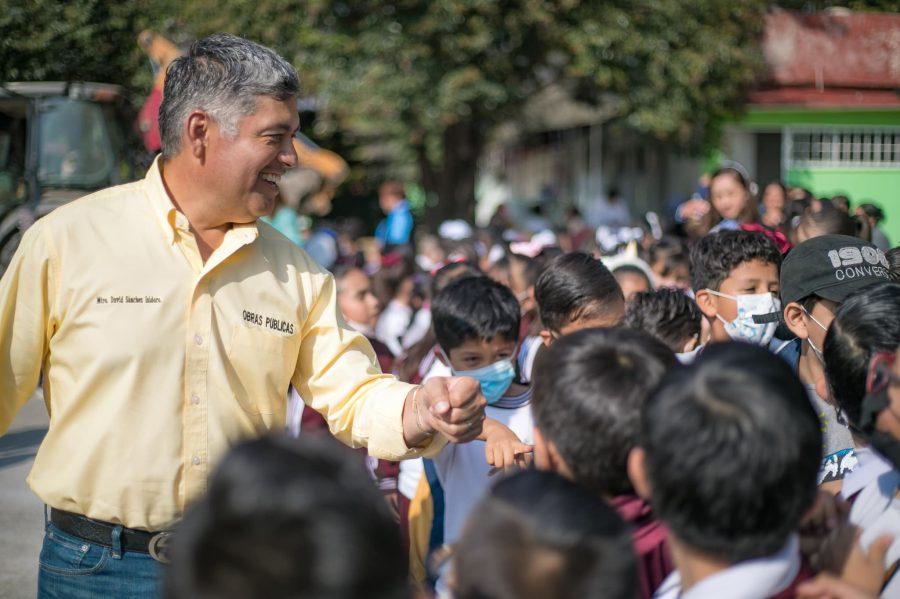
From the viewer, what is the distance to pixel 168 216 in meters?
2.58

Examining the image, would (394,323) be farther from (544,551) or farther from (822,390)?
(544,551)

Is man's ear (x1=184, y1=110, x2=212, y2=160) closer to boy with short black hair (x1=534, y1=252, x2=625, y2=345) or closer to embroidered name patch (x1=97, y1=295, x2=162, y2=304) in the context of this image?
embroidered name patch (x1=97, y1=295, x2=162, y2=304)

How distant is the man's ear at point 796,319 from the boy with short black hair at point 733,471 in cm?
166

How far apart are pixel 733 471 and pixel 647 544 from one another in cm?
42

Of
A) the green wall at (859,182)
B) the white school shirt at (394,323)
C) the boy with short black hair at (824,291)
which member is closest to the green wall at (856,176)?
the green wall at (859,182)

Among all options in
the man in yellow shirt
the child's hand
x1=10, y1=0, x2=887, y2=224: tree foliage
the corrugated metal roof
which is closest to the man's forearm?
the man in yellow shirt

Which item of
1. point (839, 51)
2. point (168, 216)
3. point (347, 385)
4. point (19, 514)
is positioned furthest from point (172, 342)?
point (839, 51)

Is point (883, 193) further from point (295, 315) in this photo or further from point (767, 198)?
point (295, 315)

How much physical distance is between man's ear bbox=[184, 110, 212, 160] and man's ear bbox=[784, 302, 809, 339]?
2.08 meters

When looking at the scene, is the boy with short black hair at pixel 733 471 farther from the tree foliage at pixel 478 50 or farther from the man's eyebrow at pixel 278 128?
the tree foliage at pixel 478 50

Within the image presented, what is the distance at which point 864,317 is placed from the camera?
2.41 meters

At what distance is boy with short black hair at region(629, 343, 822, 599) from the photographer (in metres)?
1.63

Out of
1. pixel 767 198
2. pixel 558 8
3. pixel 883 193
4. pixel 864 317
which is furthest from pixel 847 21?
pixel 864 317

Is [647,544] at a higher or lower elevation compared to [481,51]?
lower
